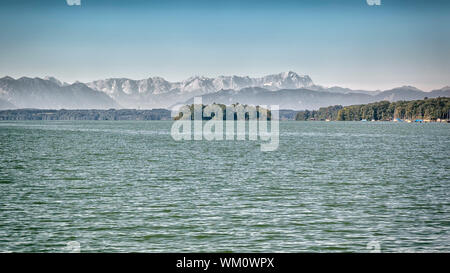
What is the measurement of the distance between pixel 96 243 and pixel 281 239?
6763mm

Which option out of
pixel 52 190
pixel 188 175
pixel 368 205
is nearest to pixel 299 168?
pixel 188 175

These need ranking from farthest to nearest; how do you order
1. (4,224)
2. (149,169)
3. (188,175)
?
(149,169) < (188,175) < (4,224)

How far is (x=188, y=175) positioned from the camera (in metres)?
39.7

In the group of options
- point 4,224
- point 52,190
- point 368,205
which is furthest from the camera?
point 52,190

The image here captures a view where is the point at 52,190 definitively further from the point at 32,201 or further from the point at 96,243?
the point at 96,243

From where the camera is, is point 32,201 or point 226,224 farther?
point 32,201

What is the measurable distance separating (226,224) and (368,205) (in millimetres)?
9012

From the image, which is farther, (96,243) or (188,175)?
(188,175)

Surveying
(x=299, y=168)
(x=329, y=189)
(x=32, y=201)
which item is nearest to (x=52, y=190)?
(x=32, y=201)
